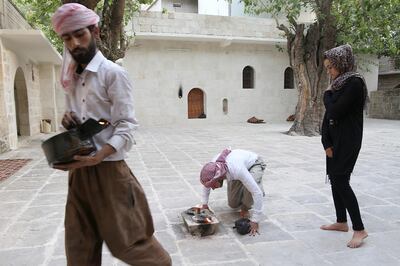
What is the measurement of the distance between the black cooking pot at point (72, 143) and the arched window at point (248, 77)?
17.1 m

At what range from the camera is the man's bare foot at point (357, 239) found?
2.82m

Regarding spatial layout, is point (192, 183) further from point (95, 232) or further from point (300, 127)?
point (300, 127)

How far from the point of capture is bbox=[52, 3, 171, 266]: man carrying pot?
1571 millimetres

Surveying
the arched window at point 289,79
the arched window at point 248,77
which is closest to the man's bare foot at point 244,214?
the arched window at point 248,77

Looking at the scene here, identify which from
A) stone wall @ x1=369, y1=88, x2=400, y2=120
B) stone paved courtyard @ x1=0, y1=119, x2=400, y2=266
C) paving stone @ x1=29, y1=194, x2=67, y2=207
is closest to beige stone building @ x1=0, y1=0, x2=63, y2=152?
stone paved courtyard @ x1=0, y1=119, x2=400, y2=266

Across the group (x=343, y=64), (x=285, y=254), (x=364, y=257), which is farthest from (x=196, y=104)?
(x=364, y=257)

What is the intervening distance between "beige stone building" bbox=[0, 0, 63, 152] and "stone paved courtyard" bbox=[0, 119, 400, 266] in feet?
9.01

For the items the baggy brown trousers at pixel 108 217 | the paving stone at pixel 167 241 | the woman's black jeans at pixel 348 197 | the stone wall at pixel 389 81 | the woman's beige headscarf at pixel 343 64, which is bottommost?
the paving stone at pixel 167 241

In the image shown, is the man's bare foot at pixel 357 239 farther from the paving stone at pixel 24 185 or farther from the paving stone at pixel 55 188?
the paving stone at pixel 24 185

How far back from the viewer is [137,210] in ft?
5.70

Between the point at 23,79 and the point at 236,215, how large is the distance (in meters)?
9.78

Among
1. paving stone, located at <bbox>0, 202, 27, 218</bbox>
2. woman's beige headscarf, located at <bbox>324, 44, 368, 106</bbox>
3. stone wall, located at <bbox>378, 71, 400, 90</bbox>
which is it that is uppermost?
stone wall, located at <bbox>378, 71, 400, 90</bbox>

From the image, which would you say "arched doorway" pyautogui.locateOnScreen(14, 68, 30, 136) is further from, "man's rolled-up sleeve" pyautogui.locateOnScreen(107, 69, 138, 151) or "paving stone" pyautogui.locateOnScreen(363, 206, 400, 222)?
"man's rolled-up sleeve" pyautogui.locateOnScreen(107, 69, 138, 151)

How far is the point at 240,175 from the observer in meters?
3.07
